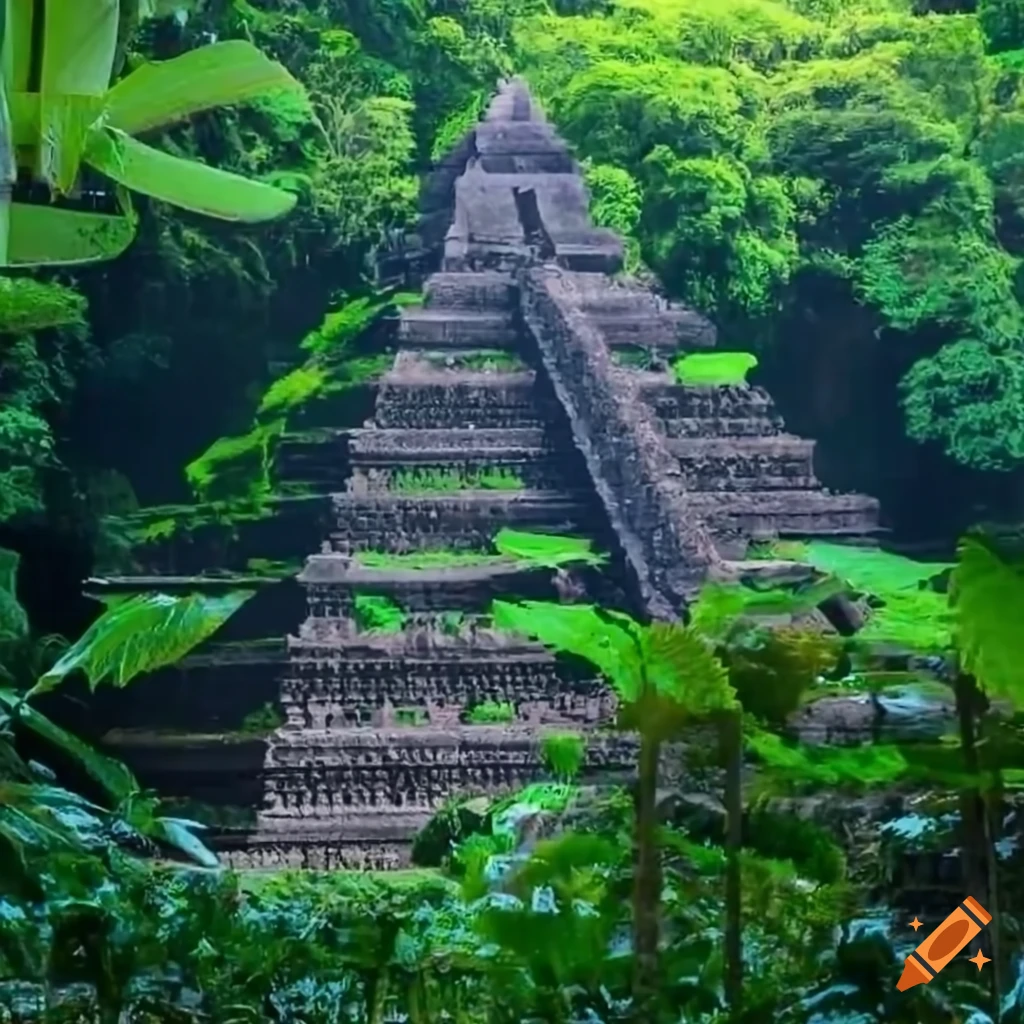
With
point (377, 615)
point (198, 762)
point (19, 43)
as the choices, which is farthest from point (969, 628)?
point (19, 43)

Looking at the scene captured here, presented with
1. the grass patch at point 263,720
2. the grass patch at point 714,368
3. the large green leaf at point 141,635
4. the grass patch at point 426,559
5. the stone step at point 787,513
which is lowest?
the grass patch at point 263,720

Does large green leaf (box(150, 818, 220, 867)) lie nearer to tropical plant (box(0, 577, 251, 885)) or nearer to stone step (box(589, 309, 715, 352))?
tropical plant (box(0, 577, 251, 885))

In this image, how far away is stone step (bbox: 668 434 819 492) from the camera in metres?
3.92

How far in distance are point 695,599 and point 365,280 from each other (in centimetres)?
105

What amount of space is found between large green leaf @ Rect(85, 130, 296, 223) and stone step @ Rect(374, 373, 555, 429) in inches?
19.6

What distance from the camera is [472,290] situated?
13.1 ft

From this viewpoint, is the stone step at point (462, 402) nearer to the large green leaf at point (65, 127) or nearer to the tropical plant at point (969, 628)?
the tropical plant at point (969, 628)

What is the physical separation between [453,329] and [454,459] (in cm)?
31

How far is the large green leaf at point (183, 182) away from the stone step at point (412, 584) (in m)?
0.82

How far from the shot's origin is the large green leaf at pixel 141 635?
379cm

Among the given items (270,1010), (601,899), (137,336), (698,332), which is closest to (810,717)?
(601,899)

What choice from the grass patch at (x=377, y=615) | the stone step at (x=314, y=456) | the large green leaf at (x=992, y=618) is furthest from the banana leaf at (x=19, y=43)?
the large green leaf at (x=992, y=618)

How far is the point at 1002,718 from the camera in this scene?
3602 millimetres

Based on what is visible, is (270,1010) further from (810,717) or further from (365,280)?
(365,280)
